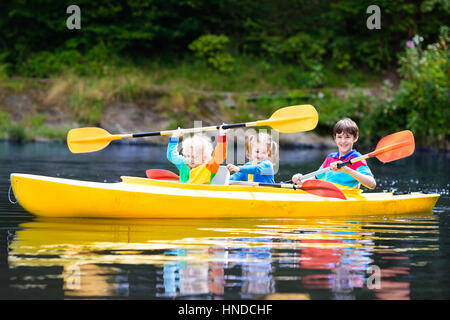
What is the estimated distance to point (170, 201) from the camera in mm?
6703

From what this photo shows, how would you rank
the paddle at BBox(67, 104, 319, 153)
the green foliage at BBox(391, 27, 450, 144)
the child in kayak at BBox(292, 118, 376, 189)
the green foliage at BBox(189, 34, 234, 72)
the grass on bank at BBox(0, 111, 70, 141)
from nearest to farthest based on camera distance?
the child in kayak at BBox(292, 118, 376, 189) → the paddle at BBox(67, 104, 319, 153) → the green foliage at BBox(391, 27, 450, 144) → the grass on bank at BBox(0, 111, 70, 141) → the green foliage at BBox(189, 34, 234, 72)

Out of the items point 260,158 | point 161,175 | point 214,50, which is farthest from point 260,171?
point 214,50

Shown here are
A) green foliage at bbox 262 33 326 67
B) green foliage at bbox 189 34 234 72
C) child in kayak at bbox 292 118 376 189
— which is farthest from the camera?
green foliage at bbox 262 33 326 67

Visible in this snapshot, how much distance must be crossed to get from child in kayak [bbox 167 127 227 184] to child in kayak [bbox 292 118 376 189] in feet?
2.69

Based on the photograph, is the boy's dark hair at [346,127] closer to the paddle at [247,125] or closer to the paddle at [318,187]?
the paddle at [247,125]

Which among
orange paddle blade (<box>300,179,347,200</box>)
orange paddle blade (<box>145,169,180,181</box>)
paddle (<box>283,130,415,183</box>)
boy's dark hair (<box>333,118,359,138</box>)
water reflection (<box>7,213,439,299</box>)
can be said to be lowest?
water reflection (<box>7,213,439,299</box>)

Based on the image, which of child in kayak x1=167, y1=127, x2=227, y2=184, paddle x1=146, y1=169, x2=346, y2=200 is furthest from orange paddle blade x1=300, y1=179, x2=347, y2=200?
child in kayak x1=167, y1=127, x2=227, y2=184

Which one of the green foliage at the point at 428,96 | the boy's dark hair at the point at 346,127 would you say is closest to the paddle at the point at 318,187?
the boy's dark hair at the point at 346,127

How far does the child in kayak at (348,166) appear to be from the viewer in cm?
714

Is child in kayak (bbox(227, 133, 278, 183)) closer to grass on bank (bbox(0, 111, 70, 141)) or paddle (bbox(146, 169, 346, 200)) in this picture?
paddle (bbox(146, 169, 346, 200))

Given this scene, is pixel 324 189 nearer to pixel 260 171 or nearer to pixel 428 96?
pixel 260 171

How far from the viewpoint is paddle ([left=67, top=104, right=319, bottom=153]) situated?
7.57 m

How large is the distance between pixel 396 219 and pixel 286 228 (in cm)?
140
